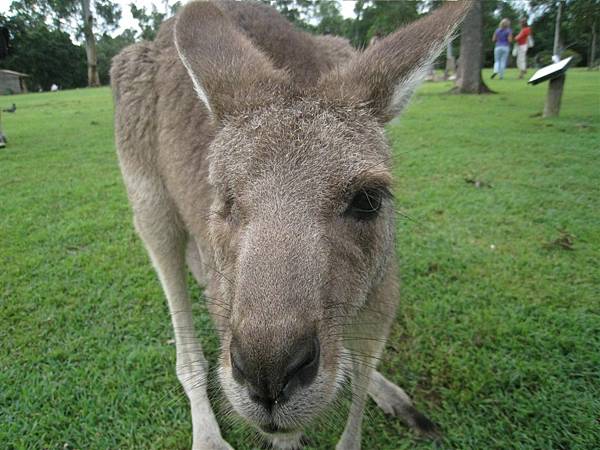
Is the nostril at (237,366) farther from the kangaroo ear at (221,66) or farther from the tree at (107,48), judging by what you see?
the tree at (107,48)

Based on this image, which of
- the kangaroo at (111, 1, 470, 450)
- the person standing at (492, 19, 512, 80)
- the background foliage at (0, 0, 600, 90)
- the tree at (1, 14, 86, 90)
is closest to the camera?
the kangaroo at (111, 1, 470, 450)

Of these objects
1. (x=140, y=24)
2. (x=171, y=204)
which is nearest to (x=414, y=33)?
(x=171, y=204)

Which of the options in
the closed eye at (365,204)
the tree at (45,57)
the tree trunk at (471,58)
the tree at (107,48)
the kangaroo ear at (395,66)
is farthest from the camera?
the tree at (107,48)

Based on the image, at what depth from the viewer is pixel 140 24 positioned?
55.3m

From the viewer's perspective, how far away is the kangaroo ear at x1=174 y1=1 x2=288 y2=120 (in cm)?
208

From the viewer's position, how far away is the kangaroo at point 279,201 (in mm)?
1364

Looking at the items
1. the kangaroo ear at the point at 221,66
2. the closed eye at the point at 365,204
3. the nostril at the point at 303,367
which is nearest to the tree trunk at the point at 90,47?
the kangaroo ear at the point at 221,66

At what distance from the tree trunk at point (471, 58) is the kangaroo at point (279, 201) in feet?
41.0

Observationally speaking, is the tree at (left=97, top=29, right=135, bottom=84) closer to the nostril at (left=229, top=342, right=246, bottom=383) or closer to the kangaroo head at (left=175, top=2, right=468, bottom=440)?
the kangaroo head at (left=175, top=2, right=468, bottom=440)

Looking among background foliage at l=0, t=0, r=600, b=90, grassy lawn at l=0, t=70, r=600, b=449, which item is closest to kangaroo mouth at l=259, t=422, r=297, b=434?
grassy lawn at l=0, t=70, r=600, b=449

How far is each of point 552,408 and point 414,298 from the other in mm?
1241

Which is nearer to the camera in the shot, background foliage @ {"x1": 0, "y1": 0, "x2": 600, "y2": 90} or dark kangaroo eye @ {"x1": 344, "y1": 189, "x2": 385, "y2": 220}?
dark kangaroo eye @ {"x1": 344, "y1": 189, "x2": 385, "y2": 220}

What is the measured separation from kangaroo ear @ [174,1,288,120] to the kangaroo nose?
1.18m

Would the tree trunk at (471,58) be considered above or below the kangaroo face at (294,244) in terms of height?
above
